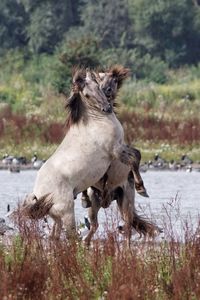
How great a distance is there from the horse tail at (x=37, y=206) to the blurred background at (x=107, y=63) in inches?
849

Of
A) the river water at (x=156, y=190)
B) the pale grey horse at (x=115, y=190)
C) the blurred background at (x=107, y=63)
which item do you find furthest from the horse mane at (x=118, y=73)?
the blurred background at (x=107, y=63)

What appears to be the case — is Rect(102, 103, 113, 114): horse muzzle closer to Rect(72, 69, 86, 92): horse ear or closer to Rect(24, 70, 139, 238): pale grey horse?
Rect(24, 70, 139, 238): pale grey horse

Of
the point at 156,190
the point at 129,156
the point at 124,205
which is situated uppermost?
the point at 129,156

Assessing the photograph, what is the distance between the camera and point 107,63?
46656 mm

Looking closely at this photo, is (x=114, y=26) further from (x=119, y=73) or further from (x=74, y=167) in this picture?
(x=74, y=167)

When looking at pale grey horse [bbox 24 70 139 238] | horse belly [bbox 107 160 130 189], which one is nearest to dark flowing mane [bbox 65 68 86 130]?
pale grey horse [bbox 24 70 139 238]

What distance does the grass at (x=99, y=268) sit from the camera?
929 cm

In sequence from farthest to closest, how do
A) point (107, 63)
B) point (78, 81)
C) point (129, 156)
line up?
1. point (107, 63)
2. point (78, 81)
3. point (129, 156)

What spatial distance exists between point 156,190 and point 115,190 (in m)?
12.7

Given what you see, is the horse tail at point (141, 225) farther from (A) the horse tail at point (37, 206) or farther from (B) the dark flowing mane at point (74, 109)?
(B) the dark flowing mane at point (74, 109)

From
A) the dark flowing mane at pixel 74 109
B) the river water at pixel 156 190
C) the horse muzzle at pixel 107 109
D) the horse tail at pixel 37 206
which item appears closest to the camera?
the horse tail at pixel 37 206

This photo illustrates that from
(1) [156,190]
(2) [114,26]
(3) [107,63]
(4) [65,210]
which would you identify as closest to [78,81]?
(4) [65,210]

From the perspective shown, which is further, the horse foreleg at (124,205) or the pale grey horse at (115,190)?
the horse foreleg at (124,205)

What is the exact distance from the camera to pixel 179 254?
10.3 m
